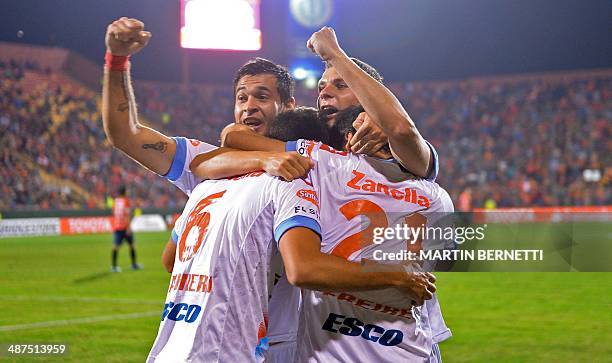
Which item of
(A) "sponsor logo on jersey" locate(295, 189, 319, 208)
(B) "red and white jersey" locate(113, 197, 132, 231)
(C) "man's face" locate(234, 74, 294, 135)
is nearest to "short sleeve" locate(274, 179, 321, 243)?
(A) "sponsor logo on jersey" locate(295, 189, 319, 208)

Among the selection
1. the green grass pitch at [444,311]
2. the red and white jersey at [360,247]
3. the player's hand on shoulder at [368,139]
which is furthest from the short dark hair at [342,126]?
the green grass pitch at [444,311]

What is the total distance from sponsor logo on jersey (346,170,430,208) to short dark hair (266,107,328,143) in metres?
0.55

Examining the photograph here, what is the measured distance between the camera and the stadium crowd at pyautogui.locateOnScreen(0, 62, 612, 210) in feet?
115

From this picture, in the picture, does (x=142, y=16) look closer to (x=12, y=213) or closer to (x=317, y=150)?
(x=12, y=213)

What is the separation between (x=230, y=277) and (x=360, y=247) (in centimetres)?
55

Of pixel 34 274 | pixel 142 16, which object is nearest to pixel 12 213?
pixel 34 274

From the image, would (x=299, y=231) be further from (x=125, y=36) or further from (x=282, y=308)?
(x=125, y=36)

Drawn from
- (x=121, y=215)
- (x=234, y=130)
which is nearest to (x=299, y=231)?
(x=234, y=130)

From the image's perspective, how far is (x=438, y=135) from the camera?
45.3 metres

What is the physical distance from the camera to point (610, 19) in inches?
1971

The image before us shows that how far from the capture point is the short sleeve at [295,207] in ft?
9.25

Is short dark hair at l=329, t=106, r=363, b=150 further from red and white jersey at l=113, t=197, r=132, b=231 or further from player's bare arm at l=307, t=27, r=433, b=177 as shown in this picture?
red and white jersey at l=113, t=197, r=132, b=231

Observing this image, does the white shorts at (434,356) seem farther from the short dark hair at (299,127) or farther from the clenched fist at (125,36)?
the clenched fist at (125,36)

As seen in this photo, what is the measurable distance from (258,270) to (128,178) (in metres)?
35.2
